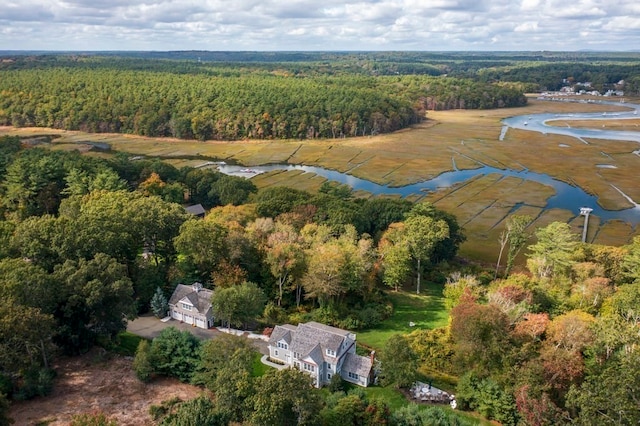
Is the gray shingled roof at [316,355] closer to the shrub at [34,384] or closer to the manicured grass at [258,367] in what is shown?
the manicured grass at [258,367]

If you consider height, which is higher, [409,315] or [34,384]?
[34,384]

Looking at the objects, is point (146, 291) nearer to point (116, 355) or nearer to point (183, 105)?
point (116, 355)

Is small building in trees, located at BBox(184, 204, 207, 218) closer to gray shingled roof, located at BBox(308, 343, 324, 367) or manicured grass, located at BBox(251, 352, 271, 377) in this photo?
manicured grass, located at BBox(251, 352, 271, 377)

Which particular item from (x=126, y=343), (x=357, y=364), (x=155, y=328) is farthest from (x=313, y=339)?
(x=126, y=343)

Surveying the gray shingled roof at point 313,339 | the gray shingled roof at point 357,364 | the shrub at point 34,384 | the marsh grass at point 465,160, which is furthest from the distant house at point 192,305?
the marsh grass at point 465,160

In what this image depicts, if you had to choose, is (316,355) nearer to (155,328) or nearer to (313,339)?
(313,339)

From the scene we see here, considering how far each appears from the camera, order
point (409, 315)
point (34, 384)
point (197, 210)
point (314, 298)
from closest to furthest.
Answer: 1. point (34, 384)
2. point (409, 315)
3. point (314, 298)
4. point (197, 210)

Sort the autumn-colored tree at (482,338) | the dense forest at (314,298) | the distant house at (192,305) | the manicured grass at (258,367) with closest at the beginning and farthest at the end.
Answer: the dense forest at (314,298)
the autumn-colored tree at (482,338)
the manicured grass at (258,367)
the distant house at (192,305)
